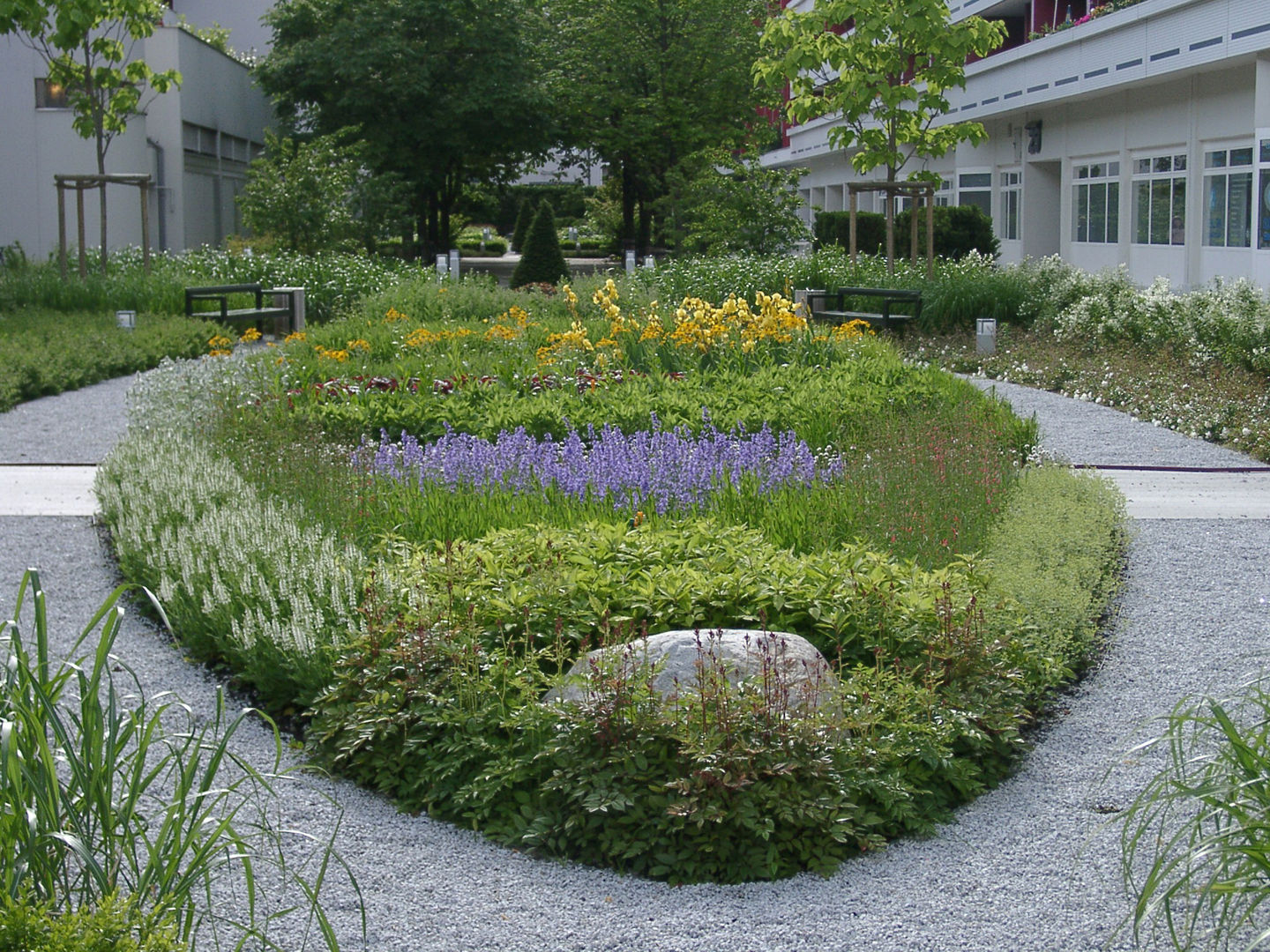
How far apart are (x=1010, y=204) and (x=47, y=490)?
92.8 feet

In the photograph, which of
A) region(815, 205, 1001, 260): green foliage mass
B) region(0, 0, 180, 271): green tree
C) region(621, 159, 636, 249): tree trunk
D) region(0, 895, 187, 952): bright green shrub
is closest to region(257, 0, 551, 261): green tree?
region(621, 159, 636, 249): tree trunk

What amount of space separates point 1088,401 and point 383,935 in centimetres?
1092

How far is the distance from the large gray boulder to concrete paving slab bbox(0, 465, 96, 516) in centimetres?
490

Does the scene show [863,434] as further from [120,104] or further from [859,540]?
[120,104]

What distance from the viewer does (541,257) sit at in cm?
2900

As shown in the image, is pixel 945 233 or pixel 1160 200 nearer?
pixel 1160 200

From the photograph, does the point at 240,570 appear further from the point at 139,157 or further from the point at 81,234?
the point at 139,157

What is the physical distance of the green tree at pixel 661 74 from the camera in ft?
124

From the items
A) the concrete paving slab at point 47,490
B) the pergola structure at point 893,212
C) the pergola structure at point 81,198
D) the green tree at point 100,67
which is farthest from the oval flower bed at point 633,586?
the pergola structure at point 81,198

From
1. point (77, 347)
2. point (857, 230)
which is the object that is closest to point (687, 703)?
point (77, 347)

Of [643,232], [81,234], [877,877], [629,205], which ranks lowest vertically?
[877,877]

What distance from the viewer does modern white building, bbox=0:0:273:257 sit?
27.1 metres

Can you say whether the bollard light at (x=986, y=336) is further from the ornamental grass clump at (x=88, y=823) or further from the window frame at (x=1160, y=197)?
the ornamental grass clump at (x=88, y=823)

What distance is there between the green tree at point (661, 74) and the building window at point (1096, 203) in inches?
431
